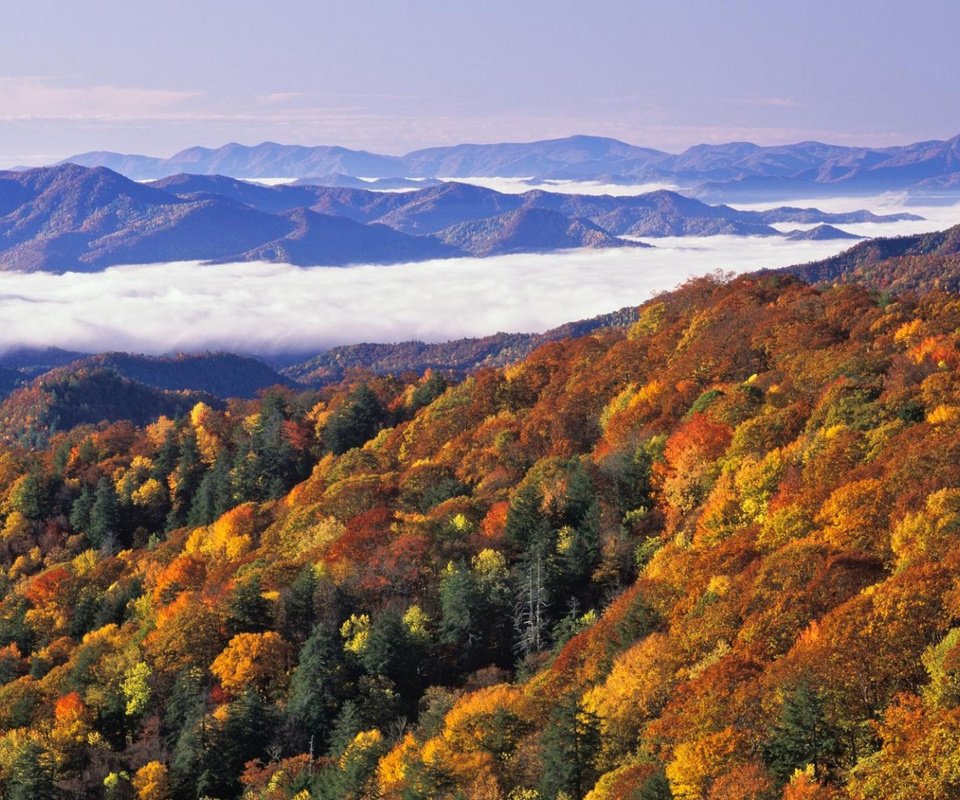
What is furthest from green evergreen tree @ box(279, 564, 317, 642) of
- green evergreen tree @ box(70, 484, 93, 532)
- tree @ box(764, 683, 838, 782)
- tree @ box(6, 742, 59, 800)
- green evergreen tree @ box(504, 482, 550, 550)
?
green evergreen tree @ box(70, 484, 93, 532)

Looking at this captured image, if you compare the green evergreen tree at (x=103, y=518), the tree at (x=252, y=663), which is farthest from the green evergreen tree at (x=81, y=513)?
the tree at (x=252, y=663)

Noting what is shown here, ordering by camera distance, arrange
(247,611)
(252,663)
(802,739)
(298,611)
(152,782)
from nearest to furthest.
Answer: (802,739)
(152,782)
(252,663)
(298,611)
(247,611)

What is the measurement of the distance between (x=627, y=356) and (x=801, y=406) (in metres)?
32.6

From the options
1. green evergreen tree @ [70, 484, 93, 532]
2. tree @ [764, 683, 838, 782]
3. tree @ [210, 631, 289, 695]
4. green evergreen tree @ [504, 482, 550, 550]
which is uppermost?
tree @ [764, 683, 838, 782]

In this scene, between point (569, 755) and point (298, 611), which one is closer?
point (569, 755)

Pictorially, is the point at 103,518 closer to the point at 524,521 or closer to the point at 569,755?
the point at 524,521

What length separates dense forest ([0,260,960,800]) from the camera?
42719mm

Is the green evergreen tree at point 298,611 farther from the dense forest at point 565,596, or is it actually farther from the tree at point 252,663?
the tree at point 252,663

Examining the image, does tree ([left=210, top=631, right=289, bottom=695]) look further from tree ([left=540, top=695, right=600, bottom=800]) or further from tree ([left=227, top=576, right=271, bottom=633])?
tree ([left=540, top=695, right=600, bottom=800])

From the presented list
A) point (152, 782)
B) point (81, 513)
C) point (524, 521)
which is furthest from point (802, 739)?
point (81, 513)

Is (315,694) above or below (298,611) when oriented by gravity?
below

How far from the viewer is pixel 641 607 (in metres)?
54.8

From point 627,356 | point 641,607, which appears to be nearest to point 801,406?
point 641,607

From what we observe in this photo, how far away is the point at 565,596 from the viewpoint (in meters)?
67.4
